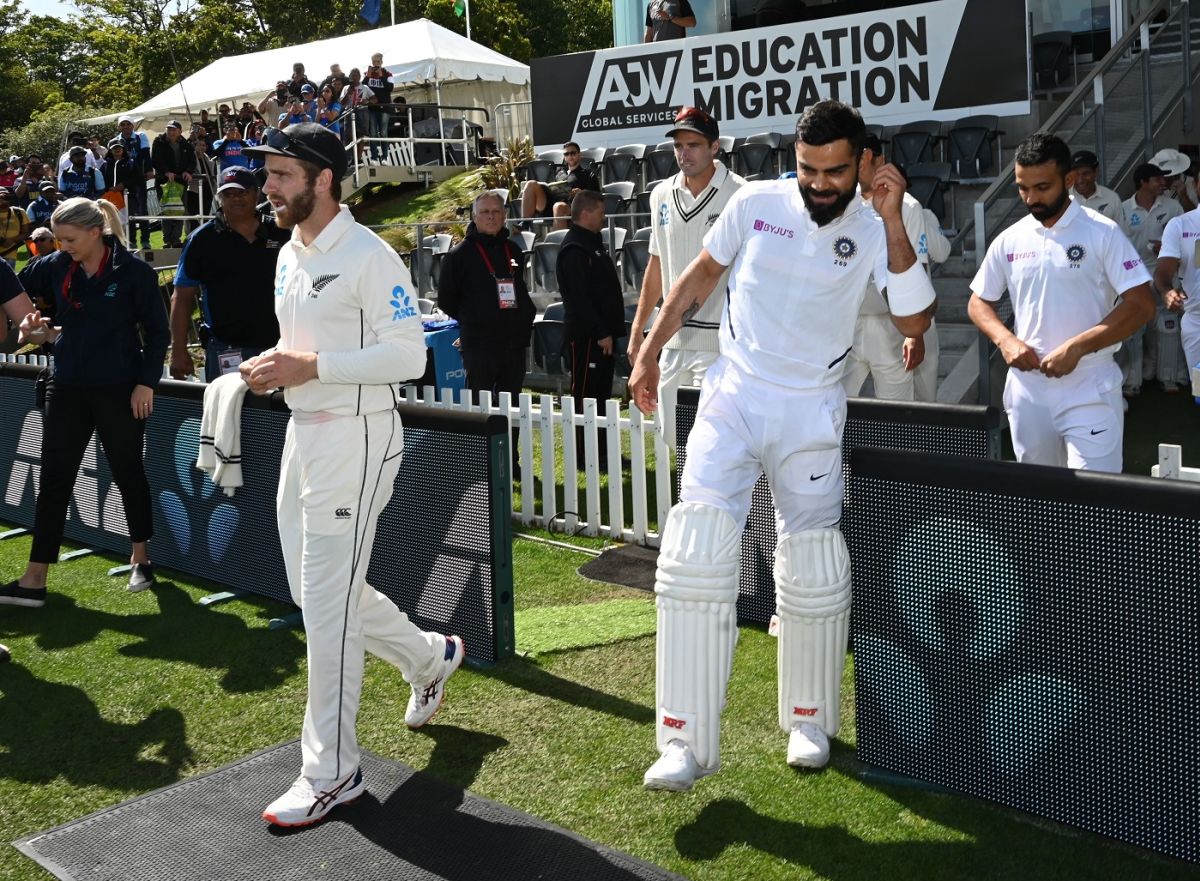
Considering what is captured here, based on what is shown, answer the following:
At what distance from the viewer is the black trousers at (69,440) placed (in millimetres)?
6484

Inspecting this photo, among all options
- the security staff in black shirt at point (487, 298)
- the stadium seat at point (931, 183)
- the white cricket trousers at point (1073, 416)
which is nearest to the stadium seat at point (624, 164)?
the stadium seat at point (931, 183)

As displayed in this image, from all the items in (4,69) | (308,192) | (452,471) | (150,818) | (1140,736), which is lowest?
(150,818)

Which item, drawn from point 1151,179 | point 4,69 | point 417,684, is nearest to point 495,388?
point 417,684

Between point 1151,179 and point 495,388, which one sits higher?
point 1151,179

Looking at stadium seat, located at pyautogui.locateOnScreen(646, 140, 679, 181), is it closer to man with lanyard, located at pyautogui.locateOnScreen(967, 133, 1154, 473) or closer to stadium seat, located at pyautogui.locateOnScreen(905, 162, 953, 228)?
stadium seat, located at pyautogui.locateOnScreen(905, 162, 953, 228)

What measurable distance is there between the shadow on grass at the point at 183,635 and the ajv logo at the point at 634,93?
10.9m

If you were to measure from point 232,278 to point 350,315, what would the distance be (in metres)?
3.45

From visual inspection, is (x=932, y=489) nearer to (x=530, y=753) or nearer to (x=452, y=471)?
(x=530, y=753)

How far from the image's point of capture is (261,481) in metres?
6.24

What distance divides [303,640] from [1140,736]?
368 cm

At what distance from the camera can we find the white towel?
618 centimetres

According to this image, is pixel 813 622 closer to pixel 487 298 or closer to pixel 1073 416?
pixel 1073 416

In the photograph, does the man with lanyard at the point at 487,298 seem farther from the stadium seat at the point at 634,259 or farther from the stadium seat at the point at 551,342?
the stadium seat at the point at 634,259

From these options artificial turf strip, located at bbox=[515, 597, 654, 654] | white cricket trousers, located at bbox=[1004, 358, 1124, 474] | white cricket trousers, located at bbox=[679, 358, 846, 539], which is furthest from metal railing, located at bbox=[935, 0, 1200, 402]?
white cricket trousers, located at bbox=[679, 358, 846, 539]
